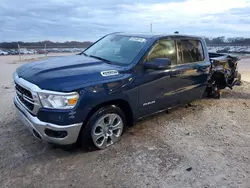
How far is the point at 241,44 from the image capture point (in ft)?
121

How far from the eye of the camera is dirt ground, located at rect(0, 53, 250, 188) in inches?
122

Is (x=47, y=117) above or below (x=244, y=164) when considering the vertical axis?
above

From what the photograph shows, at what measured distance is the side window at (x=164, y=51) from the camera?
423 centimetres

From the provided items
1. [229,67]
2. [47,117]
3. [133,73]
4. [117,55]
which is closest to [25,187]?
[47,117]

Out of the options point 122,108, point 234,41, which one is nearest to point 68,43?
point 234,41

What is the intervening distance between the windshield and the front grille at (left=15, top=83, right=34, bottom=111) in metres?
1.49

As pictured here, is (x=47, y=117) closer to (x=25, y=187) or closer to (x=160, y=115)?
(x=25, y=187)

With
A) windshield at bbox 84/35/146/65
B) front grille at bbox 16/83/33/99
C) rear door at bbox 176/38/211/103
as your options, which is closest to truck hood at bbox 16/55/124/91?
front grille at bbox 16/83/33/99

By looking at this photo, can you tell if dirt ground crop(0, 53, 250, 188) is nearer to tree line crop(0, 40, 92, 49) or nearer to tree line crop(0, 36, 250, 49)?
tree line crop(0, 36, 250, 49)

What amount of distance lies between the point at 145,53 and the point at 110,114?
3.94ft

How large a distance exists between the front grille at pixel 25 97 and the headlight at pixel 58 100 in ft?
0.87

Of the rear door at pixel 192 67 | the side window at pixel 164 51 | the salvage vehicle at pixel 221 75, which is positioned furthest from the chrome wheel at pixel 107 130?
the salvage vehicle at pixel 221 75

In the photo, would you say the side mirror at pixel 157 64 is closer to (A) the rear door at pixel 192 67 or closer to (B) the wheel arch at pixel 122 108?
(B) the wheel arch at pixel 122 108

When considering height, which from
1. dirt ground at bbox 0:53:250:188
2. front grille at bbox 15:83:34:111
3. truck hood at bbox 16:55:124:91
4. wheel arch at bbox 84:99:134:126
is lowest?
dirt ground at bbox 0:53:250:188
